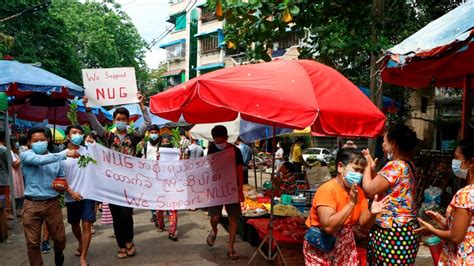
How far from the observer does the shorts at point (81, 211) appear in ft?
16.1

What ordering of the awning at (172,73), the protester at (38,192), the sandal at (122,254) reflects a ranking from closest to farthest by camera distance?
the protester at (38,192) → the sandal at (122,254) → the awning at (172,73)

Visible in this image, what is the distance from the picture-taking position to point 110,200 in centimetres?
493

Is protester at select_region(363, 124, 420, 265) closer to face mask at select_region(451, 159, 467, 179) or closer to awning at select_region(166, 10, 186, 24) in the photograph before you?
face mask at select_region(451, 159, 467, 179)

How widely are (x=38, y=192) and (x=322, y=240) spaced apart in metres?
3.17

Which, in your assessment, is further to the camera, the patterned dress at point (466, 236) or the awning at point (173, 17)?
the awning at point (173, 17)

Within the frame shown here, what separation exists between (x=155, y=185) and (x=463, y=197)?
377cm

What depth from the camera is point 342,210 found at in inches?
112

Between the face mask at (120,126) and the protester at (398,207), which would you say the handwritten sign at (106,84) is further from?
the protester at (398,207)

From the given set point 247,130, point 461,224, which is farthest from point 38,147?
point 247,130

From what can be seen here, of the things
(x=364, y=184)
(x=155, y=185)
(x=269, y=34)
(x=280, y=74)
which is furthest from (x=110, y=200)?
(x=269, y=34)

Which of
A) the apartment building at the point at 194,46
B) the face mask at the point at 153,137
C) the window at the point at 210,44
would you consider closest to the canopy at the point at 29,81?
the face mask at the point at 153,137

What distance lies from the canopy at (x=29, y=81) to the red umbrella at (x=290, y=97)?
9.78 feet

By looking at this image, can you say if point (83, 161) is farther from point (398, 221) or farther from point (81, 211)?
point (398, 221)

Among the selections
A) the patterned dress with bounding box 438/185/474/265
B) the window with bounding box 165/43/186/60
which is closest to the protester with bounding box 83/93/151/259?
the patterned dress with bounding box 438/185/474/265
